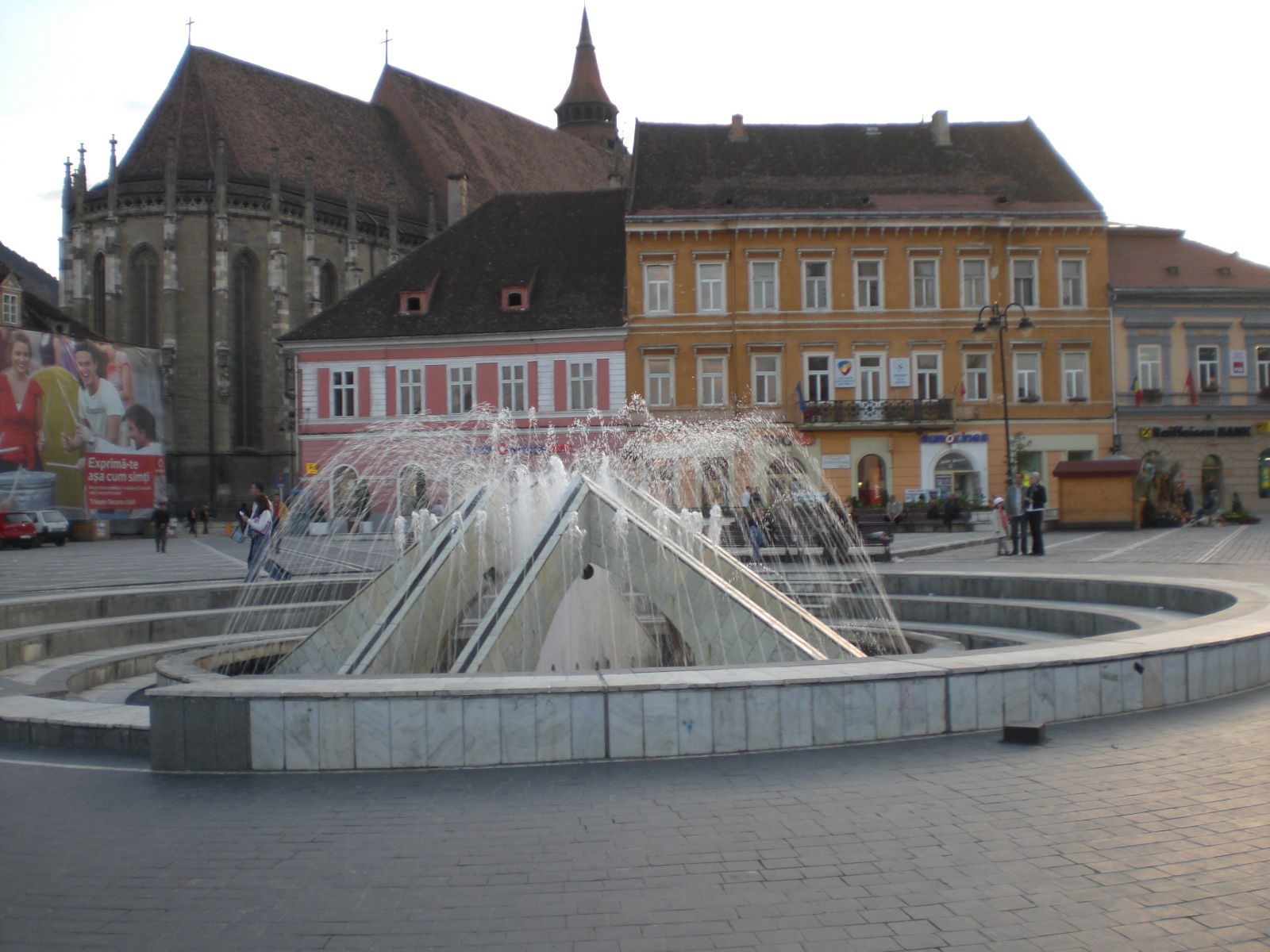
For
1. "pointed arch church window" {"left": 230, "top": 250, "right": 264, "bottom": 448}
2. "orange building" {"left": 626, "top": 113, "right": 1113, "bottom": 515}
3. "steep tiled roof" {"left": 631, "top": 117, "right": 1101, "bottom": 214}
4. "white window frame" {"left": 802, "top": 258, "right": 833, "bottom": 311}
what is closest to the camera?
"orange building" {"left": 626, "top": 113, "right": 1113, "bottom": 515}

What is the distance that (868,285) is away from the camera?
44312mm

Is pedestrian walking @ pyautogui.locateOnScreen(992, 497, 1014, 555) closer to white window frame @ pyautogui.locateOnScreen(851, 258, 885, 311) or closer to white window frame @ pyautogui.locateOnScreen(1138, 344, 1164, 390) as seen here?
white window frame @ pyautogui.locateOnScreen(851, 258, 885, 311)

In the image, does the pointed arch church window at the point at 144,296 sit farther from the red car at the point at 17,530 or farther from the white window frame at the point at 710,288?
the white window frame at the point at 710,288

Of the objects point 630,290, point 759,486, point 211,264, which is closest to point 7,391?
point 211,264

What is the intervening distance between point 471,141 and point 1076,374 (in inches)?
1701

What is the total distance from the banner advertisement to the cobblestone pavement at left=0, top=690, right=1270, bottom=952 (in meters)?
44.9

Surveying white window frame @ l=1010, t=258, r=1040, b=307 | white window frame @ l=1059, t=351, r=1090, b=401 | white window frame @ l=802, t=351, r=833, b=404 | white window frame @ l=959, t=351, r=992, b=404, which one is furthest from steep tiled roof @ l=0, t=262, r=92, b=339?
white window frame @ l=1059, t=351, r=1090, b=401

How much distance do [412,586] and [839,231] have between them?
3542cm

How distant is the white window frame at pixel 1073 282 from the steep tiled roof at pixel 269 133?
39.3m

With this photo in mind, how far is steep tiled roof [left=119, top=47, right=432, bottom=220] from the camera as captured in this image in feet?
214

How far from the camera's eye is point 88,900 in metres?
5.17

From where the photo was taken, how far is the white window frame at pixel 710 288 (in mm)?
44219

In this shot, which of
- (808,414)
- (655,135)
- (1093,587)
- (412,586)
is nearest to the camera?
(412,586)

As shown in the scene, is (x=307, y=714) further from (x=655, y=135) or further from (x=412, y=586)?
(x=655, y=135)
